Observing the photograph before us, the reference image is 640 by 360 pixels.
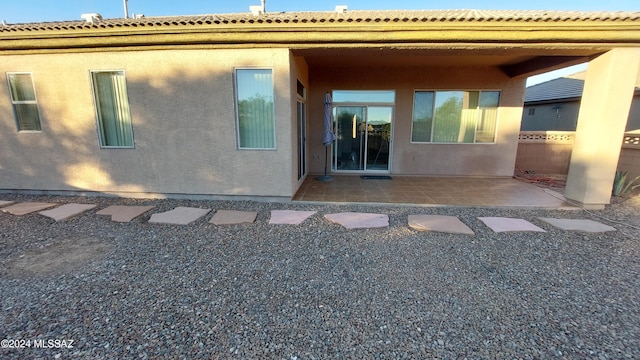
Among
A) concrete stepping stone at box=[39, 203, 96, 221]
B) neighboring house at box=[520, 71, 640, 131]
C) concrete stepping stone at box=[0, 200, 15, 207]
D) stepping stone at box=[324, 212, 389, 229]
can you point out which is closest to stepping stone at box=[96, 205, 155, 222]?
concrete stepping stone at box=[39, 203, 96, 221]

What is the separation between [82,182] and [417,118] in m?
8.15

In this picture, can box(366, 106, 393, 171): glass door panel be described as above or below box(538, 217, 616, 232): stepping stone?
above

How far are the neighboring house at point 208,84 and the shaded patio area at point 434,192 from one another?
0.66 m

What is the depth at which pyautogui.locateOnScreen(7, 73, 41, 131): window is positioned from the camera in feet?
16.8

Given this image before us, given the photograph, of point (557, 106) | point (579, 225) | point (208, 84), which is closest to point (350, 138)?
point (208, 84)

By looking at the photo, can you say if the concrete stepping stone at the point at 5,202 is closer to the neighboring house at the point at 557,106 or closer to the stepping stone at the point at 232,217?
the stepping stone at the point at 232,217

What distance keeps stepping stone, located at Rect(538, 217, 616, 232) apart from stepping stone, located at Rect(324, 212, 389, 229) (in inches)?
101

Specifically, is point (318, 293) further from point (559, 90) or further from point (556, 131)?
point (559, 90)

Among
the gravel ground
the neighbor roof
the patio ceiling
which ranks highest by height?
the neighbor roof

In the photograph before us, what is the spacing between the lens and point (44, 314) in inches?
81.7

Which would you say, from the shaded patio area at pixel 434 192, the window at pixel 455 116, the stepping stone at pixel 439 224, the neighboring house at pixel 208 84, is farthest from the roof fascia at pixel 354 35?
the window at pixel 455 116

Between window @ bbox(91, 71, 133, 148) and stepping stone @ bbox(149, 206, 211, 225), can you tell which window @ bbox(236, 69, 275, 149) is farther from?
window @ bbox(91, 71, 133, 148)

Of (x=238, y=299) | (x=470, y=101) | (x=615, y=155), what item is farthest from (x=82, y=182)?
(x=615, y=155)

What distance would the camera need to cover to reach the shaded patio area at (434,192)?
16.8 feet
